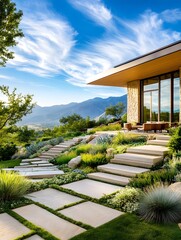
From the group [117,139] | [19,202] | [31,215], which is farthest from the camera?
[117,139]

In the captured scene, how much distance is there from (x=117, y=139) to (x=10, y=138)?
3.83 metres

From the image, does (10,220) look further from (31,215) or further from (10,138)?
(10,138)

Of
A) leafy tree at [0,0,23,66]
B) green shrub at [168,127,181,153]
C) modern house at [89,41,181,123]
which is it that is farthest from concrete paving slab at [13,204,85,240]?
modern house at [89,41,181,123]

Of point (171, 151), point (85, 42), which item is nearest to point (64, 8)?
point (85, 42)

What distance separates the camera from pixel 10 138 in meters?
Result: 7.88

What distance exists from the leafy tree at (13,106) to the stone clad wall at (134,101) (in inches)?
379

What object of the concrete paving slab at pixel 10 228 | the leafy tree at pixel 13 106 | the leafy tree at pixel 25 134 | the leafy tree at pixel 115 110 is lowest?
the concrete paving slab at pixel 10 228

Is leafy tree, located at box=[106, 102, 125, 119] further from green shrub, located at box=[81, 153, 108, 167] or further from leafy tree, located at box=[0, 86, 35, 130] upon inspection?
green shrub, located at box=[81, 153, 108, 167]

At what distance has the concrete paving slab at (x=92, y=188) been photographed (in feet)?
14.3

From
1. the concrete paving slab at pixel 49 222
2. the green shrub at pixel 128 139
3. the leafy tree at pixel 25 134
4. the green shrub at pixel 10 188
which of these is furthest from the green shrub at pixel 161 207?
the leafy tree at pixel 25 134

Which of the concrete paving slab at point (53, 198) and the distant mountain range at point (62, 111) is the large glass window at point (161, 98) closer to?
the concrete paving slab at point (53, 198)

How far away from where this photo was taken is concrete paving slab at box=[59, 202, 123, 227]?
323 cm

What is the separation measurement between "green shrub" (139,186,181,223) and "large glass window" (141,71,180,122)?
32.4 feet

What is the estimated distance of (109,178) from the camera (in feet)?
16.9
